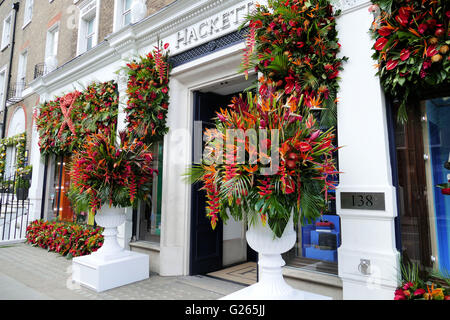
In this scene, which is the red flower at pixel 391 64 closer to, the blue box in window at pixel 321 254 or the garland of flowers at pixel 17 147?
the blue box in window at pixel 321 254

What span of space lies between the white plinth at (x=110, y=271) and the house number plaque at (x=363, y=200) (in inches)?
144

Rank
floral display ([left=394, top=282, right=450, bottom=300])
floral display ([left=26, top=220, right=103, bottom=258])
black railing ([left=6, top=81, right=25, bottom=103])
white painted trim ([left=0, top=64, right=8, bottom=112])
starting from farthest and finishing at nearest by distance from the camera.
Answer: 1. white painted trim ([left=0, top=64, right=8, bottom=112])
2. black railing ([left=6, top=81, right=25, bottom=103])
3. floral display ([left=26, top=220, right=103, bottom=258])
4. floral display ([left=394, top=282, right=450, bottom=300])

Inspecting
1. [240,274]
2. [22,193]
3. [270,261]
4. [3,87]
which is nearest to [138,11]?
[240,274]

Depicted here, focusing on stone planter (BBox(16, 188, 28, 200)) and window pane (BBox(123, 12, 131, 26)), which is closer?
window pane (BBox(123, 12, 131, 26))

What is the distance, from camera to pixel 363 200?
3236mm

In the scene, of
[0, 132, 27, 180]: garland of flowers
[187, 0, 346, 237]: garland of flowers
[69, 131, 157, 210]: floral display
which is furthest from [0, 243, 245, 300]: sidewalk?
[0, 132, 27, 180]: garland of flowers

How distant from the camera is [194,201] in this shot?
573 cm

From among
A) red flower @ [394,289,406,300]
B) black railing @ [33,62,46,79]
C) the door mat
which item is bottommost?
the door mat

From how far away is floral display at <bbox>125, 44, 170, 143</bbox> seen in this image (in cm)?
587

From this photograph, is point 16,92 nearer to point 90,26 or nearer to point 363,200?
point 90,26

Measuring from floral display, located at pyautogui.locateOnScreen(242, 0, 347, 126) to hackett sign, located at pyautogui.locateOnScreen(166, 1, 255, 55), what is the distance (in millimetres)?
934

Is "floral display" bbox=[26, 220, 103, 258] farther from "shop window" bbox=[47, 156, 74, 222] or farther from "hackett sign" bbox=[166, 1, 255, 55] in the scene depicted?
"hackett sign" bbox=[166, 1, 255, 55]

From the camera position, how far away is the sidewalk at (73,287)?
4301mm

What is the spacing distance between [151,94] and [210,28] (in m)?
1.76
